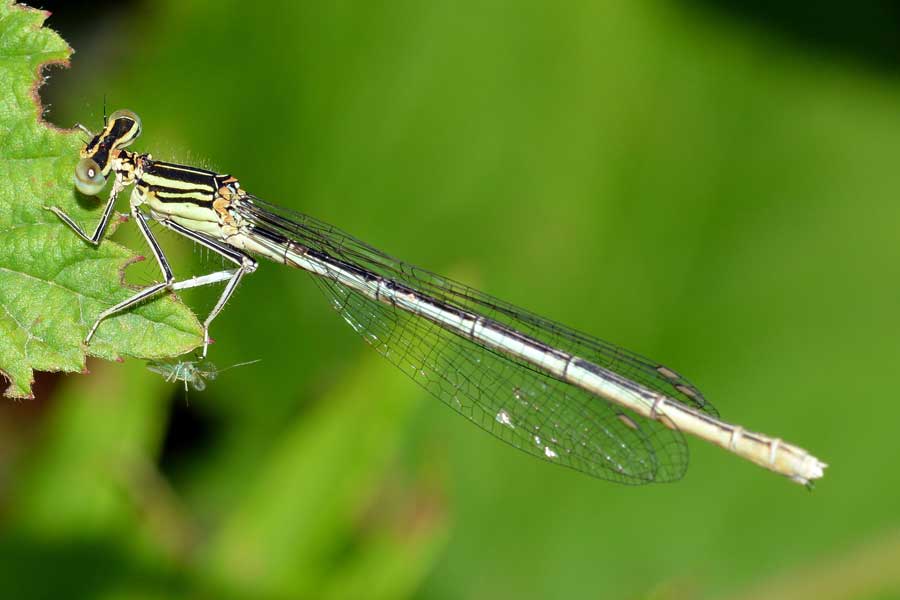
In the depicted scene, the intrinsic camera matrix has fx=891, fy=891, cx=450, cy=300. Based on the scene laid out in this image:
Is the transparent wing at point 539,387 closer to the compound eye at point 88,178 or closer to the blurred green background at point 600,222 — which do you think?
the blurred green background at point 600,222

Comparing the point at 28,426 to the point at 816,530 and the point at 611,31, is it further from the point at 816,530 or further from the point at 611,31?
the point at 816,530

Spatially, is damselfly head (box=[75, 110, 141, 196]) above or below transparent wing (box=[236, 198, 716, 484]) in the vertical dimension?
below

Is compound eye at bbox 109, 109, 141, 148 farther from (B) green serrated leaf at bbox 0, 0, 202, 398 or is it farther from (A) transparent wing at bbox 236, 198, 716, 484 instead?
(A) transparent wing at bbox 236, 198, 716, 484

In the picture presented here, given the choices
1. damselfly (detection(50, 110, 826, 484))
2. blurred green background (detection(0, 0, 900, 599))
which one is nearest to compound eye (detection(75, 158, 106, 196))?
damselfly (detection(50, 110, 826, 484))

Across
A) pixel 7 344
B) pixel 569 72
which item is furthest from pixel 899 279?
pixel 7 344

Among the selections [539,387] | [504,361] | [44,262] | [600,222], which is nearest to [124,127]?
[44,262]

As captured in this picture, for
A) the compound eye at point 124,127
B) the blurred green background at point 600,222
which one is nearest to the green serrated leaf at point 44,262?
the compound eye at point 124,127

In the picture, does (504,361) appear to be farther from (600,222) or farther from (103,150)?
(103,150)
